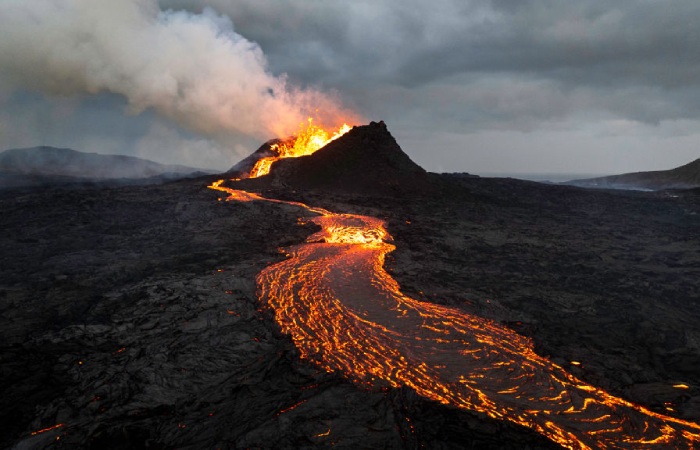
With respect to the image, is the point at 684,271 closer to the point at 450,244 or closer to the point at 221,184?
the point at 450,244

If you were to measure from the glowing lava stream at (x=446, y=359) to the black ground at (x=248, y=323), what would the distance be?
69 centimetres

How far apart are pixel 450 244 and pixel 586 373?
1694cm

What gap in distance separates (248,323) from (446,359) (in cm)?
736

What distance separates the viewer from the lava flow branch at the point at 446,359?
8.73 m

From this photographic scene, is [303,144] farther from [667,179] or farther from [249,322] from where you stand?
[667,179]

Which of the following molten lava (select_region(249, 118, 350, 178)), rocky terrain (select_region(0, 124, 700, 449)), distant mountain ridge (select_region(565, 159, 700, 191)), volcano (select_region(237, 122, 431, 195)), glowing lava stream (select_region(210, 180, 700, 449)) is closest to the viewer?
rocky terrain (select_region(0, 124, 700, 449))

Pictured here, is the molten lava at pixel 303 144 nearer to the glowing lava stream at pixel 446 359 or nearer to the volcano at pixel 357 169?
the volcano at pixel 357 169

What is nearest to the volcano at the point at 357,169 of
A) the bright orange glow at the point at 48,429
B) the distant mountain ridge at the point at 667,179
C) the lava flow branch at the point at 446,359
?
the lava flow branch at the point at 446,359

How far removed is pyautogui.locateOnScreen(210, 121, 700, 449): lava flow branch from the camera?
8.73 meters

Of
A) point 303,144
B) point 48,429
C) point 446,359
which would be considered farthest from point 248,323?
point 303,144

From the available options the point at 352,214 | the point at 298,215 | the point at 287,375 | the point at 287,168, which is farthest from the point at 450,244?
the point at 287,168

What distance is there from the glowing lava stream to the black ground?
0.69 meters

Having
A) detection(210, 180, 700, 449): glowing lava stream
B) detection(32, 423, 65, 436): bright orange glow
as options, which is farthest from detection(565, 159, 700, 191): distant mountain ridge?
detection(32, 423, 65, 436): bright orange glow

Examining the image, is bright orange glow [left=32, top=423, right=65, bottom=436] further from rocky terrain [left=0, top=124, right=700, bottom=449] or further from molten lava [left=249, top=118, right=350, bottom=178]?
molten lava [left=249, top=118, right=350, bottom=178]
